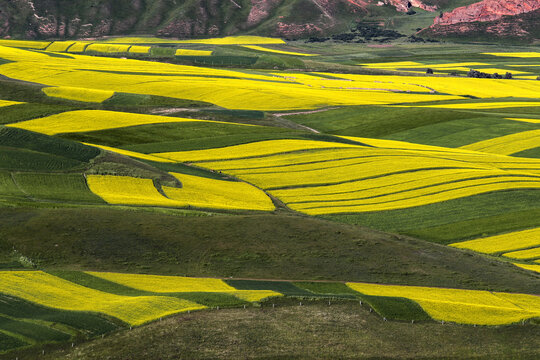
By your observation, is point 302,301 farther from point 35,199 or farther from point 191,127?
point 191,127

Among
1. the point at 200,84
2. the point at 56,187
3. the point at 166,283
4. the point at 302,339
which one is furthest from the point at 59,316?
the point at 200,84

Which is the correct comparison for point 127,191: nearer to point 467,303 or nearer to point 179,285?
point 179,285

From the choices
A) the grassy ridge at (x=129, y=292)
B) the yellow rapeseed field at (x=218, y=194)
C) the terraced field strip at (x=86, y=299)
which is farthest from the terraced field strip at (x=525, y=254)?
the terraced field strip at (x=86, y=299)

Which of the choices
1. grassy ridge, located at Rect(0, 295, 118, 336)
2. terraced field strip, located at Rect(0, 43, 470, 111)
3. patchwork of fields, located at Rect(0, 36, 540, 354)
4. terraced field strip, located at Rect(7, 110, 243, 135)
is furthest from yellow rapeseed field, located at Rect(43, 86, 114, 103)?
grassy ridge, located at Rect(0, 295, 118, 336)

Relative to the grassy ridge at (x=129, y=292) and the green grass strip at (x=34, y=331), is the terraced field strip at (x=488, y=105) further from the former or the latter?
the green grass strip at (x=34, y=331)

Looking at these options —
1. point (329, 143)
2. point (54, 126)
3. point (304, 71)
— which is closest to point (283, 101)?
point (329, 143)
